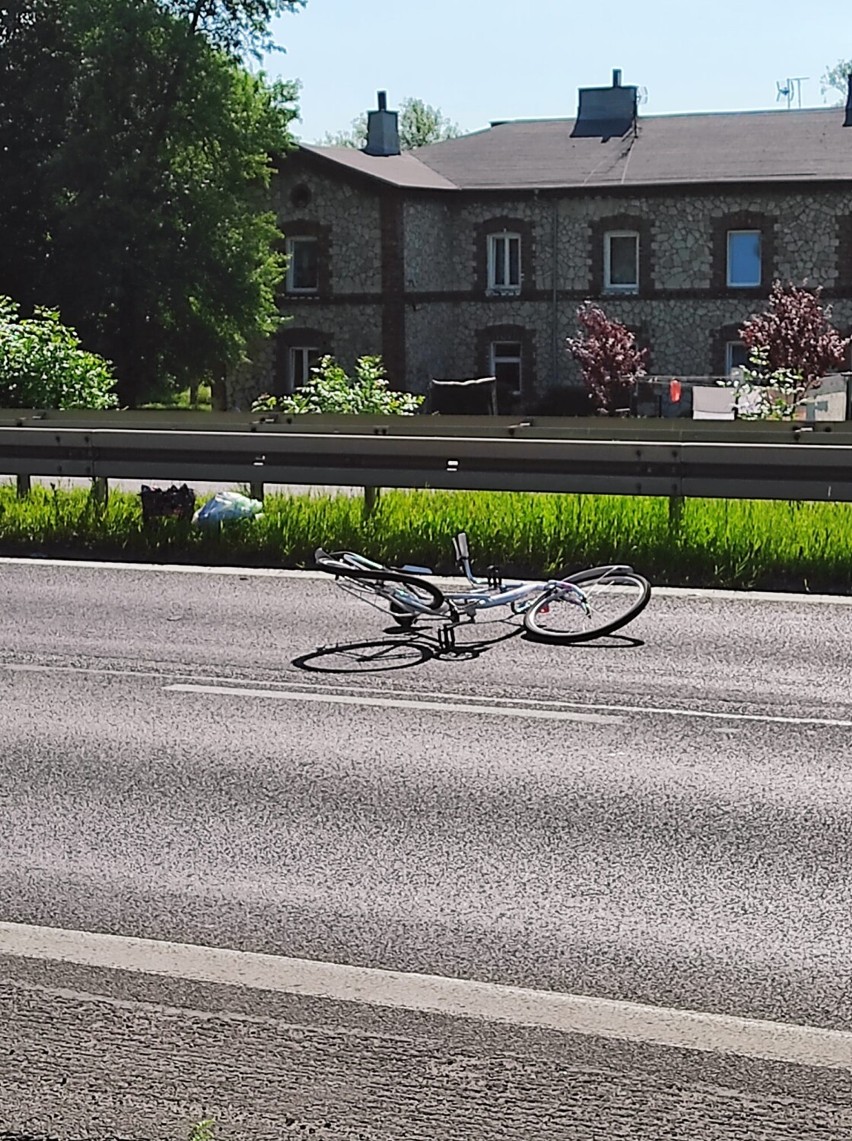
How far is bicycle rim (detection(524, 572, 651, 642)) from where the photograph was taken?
35.1ft

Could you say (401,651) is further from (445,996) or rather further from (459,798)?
(445,996)

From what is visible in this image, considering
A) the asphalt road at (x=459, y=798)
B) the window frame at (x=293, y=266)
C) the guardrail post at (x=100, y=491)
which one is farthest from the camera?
the window frame at (x=293, y=266)

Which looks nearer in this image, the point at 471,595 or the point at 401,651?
the point at 401,651

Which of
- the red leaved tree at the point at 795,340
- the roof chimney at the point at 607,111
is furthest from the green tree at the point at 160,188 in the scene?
the red leaved tree at the point at 795,340

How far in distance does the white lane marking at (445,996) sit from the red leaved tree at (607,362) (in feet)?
136

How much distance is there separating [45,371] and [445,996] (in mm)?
21269

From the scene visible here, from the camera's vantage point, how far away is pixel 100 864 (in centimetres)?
645

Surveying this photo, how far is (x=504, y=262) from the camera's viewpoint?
52.2m

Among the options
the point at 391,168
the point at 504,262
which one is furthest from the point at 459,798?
the point at 391,168

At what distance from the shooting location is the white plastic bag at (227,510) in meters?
14.4

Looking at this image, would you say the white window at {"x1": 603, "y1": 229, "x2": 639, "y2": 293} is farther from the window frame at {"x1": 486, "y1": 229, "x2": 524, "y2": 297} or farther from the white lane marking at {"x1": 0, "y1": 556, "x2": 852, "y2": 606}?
the white lane marking at {"x1": 0, "y1": 556, "x2": 852, "y2": 606}

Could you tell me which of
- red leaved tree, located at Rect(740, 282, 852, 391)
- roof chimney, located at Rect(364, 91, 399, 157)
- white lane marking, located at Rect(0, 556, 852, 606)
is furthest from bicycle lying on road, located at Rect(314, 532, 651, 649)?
roof chimney, located at Rect(364, 91, 399, 157)

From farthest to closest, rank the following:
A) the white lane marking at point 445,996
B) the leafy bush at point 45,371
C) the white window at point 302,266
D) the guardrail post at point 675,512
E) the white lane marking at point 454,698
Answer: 1. the white window at point 302,266
2. the leafy bush at point 45,371
3. the guardrail post at point 675,512
4. the white lane marking at point 454,698
5. the white lane marking at point 445,996

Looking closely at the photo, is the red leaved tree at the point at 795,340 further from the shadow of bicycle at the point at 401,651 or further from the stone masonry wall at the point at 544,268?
the shadow of bicycle at the point at 401,651
